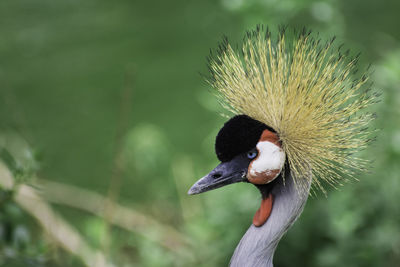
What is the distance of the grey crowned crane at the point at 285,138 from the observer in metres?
1.12

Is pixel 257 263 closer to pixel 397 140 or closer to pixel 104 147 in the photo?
pixel 397 140

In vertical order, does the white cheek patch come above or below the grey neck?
above

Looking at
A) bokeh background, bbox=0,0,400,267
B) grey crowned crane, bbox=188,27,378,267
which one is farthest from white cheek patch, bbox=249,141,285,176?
bokeh background, bbox=0,0,400,267

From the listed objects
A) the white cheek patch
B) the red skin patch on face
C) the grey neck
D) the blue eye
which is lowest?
the grey neck

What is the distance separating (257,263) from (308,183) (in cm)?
21

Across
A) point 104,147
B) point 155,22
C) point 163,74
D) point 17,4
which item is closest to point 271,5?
point 104,147

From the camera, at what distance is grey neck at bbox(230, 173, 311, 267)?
3.73ft

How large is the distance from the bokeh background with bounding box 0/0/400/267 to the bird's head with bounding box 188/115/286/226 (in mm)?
511

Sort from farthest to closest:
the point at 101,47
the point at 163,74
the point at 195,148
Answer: the point at 101,47, the point at 163,74, the point at 195,148

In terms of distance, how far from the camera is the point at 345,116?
1.15 meters

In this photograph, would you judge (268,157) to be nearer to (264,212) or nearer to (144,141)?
(264,212)

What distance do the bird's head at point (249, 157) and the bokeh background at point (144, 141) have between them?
0.51 m

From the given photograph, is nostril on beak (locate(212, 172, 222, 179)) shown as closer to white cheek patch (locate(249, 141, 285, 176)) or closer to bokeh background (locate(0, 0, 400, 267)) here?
white cheek patch (locate(249, 141, 285, 176))

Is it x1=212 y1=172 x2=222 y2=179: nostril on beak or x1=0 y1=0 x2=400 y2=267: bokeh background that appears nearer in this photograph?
x1=212 y1=172 x2=222 y2=179: nostril on beak
